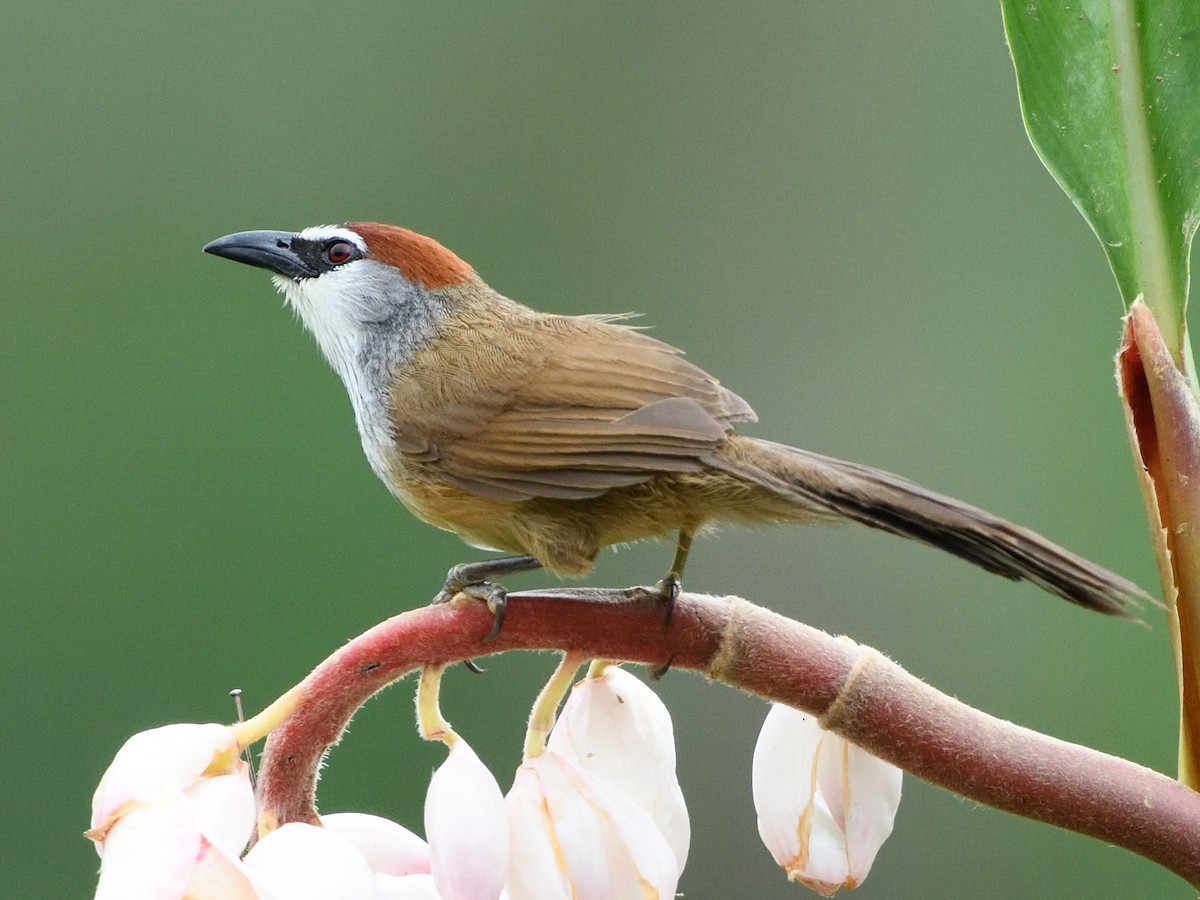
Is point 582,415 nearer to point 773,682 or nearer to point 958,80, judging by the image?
point 773,682

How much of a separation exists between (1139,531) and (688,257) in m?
2.82

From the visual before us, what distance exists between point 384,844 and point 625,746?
26 cm

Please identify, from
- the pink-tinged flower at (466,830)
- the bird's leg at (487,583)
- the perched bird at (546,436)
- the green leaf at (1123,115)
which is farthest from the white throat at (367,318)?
the pink-tinged flower at (466,830)

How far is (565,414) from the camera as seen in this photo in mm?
2422

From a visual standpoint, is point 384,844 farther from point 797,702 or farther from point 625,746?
point 797,702

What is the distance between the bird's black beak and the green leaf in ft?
5.12

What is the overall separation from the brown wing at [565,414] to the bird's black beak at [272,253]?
40 centimetres

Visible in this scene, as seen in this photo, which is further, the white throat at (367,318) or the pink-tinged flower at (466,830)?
the white throat at (367,318)

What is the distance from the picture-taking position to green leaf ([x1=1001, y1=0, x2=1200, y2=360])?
1664mm

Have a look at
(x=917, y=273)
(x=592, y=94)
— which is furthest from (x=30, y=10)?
(x=917, y=273)

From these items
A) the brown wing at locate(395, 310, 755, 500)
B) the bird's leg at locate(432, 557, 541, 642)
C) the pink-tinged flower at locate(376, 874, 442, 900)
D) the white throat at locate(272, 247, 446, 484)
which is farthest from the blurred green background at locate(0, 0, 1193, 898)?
the pink-tinged flower at locate(376, 874, 442, 900)

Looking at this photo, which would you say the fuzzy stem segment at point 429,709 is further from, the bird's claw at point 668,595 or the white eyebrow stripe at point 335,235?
the white eyebrow stripe at point 335,235

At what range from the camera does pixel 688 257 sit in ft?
28.1

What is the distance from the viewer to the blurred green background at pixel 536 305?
21.2ft
